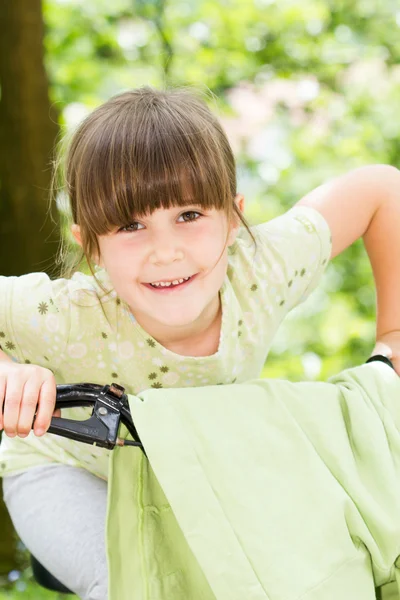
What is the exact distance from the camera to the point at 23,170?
102 inches

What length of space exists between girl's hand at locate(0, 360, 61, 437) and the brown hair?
30cm

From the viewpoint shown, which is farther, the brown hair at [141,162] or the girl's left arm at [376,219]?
the girl's left arm at [376,219]

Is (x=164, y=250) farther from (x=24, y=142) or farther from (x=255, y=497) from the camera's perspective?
(x=24, y=142)

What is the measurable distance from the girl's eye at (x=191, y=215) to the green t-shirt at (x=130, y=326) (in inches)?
9.4

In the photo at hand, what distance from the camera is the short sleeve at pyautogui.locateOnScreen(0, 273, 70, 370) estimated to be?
1406 mm

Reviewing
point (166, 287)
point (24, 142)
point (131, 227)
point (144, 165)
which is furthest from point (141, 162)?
point (24, 142)

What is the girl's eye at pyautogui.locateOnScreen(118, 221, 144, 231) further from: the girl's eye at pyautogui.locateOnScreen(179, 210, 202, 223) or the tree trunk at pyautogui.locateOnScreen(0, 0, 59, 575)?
the tree trunk at pyautogui.locateOnScreen(0, 0, 59, 575)

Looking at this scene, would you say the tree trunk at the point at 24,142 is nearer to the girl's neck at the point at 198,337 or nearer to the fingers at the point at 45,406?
the girl's neck at the point at 198,337

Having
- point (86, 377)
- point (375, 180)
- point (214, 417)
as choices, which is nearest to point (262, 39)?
point (375, 180)

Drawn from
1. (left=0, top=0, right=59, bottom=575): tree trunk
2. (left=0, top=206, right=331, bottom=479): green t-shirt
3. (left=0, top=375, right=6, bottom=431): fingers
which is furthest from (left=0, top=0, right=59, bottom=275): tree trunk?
(left=0, top=375, right=6, bottom=431): fingers

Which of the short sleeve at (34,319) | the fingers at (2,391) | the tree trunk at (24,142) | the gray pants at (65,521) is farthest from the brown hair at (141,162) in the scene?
the tree trunk at (24,142)

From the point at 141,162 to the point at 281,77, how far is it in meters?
2.82

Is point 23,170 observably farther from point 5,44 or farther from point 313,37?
point 313,37

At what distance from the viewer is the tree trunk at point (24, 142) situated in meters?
2.55
